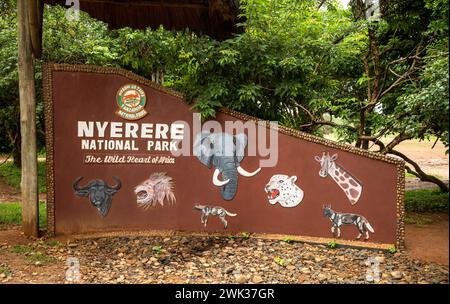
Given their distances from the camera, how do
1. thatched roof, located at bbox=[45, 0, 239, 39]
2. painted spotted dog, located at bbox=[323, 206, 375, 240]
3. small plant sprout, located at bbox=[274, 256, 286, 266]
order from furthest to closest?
thatched roof, located at bbox=[45, 0, 239, 39], painted spotted dog, located at bbox=[323, 206, 375, 240], small plant sprout, located at bbox=[274, 256, 286, 266]

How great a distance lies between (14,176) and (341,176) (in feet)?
43.8

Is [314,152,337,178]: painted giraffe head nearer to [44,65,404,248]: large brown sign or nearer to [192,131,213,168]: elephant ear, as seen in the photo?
[44,65,404,248]: large brown sign

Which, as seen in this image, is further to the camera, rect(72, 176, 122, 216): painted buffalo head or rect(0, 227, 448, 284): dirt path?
rect(72, 176, 122, 216): painted buffalo head

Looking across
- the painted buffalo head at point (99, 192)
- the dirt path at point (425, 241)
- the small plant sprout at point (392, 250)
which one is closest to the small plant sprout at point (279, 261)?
the small plant sprout at point (392, 250)

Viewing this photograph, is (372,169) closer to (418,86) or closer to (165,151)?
(418,86)

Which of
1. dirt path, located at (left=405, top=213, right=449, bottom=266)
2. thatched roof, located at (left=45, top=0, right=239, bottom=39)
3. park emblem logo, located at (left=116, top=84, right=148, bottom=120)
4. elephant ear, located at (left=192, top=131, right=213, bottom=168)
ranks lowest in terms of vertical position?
dirt path, located at (left=405, top=213, right=449, bottom=266)

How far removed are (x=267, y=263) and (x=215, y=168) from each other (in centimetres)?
210

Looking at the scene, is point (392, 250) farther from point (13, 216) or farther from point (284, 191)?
point (13, 216)

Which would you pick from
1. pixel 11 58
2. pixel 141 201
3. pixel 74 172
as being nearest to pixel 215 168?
pixel 141 201

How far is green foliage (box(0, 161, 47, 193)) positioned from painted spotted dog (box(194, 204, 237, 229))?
28.0ft

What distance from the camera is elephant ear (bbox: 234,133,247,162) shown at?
23.0 feet

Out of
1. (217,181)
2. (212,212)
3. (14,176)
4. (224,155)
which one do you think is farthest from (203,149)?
(14,176)

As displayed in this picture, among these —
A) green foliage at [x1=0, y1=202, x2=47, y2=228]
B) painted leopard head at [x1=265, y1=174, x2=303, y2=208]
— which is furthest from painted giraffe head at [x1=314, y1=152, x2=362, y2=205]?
green foliage at [x1=0, y1=202, x2=47, y2=228]

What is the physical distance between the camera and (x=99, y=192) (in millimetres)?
7082
